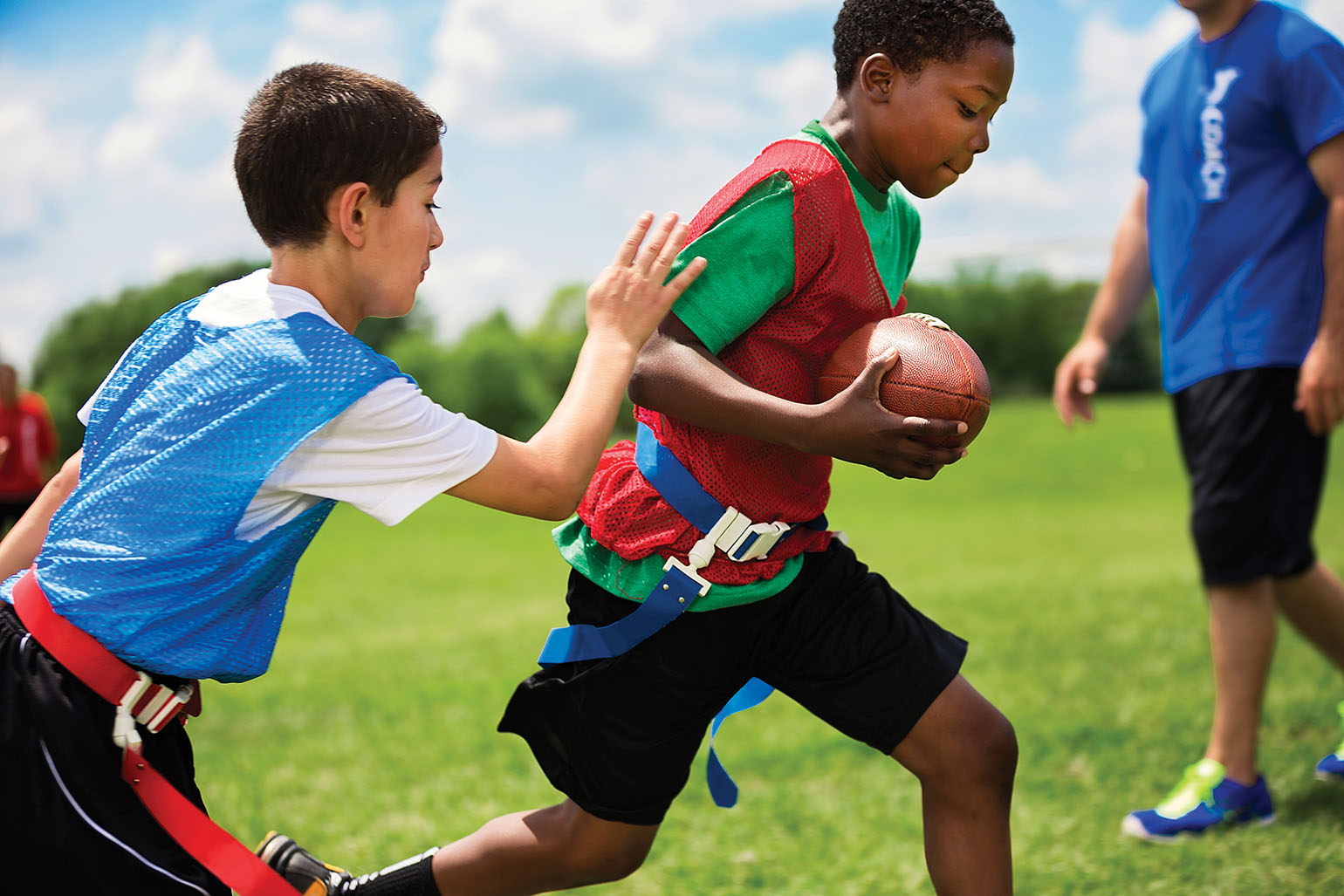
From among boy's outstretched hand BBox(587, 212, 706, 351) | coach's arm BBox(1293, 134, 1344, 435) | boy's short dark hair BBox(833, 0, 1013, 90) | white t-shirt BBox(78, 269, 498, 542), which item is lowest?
coach's arm BBox(1293, 134, 1344, 435)

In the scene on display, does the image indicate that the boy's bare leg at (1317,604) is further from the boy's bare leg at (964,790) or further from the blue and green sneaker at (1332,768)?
the boy's bare leg at (964,790)

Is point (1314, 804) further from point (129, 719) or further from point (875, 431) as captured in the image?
point (129, 719)

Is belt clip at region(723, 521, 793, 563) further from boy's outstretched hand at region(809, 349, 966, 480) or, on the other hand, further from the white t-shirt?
the white t-shirt

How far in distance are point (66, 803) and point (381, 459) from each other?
0.76 m

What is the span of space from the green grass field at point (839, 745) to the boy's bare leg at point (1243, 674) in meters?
0.23

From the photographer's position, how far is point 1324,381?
11.9 feet

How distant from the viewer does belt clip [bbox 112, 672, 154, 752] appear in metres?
2.03

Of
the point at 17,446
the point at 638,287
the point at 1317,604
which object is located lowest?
the point at 17,446

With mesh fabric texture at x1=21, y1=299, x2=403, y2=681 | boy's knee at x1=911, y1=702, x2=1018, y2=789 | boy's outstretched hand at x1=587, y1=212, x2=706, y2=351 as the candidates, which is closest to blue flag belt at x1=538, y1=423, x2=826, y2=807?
boy's outstretched hand at x1=587, y1=212, x2=706, y2=351

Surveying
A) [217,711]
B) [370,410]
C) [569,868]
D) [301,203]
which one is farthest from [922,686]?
[217,711]

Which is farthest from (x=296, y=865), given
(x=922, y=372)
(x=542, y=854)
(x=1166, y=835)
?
(x=1166, y=835)

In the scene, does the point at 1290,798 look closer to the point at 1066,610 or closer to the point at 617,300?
the point at 617,300

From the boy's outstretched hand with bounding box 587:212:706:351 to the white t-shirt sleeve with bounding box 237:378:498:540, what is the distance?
0.36 metres

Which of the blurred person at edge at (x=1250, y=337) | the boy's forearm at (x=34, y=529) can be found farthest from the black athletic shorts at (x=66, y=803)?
the blurred person at edge at (x=1250, y=337)
